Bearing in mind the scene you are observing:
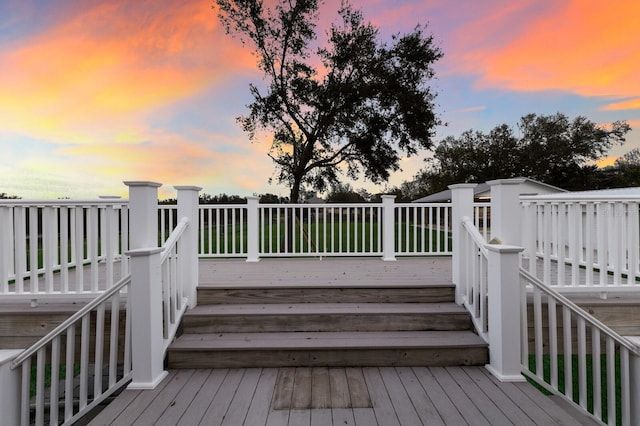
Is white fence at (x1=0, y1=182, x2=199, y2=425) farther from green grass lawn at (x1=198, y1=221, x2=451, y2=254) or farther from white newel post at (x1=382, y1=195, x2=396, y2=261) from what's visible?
white newel post at (x1=382, y1=195, x2=396, y2=261)

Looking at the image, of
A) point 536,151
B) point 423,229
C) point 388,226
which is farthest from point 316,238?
point 536,151

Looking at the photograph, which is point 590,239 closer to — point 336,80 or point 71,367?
point 71,367

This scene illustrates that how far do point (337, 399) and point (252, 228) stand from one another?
3.65 m

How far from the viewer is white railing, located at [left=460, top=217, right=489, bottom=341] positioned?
2564mm

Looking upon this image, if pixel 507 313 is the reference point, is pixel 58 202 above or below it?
above

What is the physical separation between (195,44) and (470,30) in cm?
737

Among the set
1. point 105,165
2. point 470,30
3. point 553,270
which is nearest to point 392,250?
point 553,270

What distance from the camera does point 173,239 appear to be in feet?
8.63

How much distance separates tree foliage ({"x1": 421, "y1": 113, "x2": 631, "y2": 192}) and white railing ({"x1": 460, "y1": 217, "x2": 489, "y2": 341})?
70.6 feet

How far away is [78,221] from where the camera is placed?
2795 millimetres

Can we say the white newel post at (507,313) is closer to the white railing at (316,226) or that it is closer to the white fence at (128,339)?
the white railing at (316,226)

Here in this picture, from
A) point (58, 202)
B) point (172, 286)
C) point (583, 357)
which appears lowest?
point (583, 357)

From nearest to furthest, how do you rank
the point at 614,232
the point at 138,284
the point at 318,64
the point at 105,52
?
the point at 138,284 → the point at 614,232 → the point at 105,52 → the point at 318,64

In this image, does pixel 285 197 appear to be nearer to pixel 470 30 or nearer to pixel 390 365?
pixel 470 30
